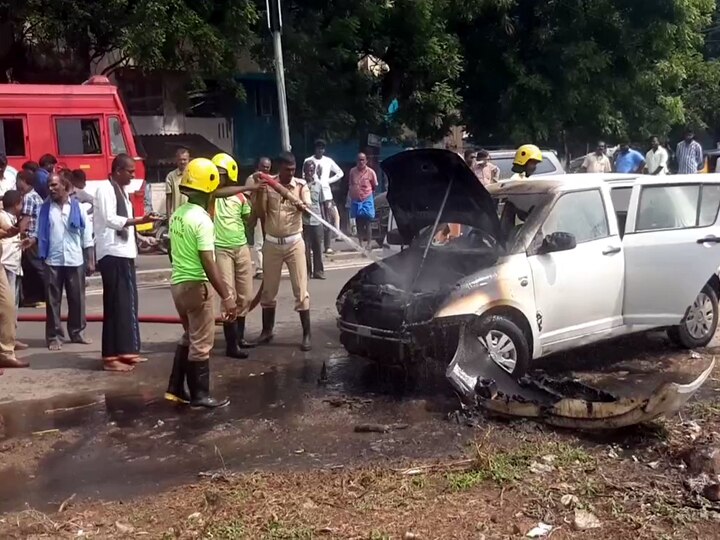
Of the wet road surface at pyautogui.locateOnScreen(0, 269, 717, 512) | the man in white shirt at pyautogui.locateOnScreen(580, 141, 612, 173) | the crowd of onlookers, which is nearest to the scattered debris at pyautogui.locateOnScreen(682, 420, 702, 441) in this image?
the wet road surface at pyautogui.locateOnScreen(0, 269, 717, 512)

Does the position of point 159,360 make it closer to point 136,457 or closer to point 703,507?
point 136,457

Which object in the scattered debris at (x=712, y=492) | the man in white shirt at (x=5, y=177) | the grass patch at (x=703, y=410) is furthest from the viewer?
the man in white shirt at (x=5, y=177)

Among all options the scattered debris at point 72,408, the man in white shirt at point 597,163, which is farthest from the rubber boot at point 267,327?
the man in white shirt at point 597,163

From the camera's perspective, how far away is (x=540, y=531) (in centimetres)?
408

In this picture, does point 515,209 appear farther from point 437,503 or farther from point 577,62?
point 577,62

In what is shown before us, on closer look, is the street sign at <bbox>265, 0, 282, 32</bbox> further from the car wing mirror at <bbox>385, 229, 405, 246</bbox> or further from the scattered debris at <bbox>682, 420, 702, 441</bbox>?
the scattered debris at <bbox>682, 420, 702, 441</bbox>

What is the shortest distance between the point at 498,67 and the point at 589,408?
17321mm

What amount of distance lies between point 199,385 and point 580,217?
10.9 feet

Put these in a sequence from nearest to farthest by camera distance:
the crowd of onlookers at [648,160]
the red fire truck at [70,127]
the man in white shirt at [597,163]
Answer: the red fire truck at [70,127]
the man in white shirt at [597,163]
the crowd of onlookers at [648,160]

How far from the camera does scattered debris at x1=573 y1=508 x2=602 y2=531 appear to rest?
13.5ft

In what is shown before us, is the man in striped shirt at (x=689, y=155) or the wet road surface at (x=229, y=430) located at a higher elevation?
the man in striped shirt at (x=689, y=155)

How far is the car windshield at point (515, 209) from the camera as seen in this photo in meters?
6.80

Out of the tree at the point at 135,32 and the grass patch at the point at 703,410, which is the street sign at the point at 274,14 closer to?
the tree at the point at 135,32

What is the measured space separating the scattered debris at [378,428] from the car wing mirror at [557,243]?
5.92ft
